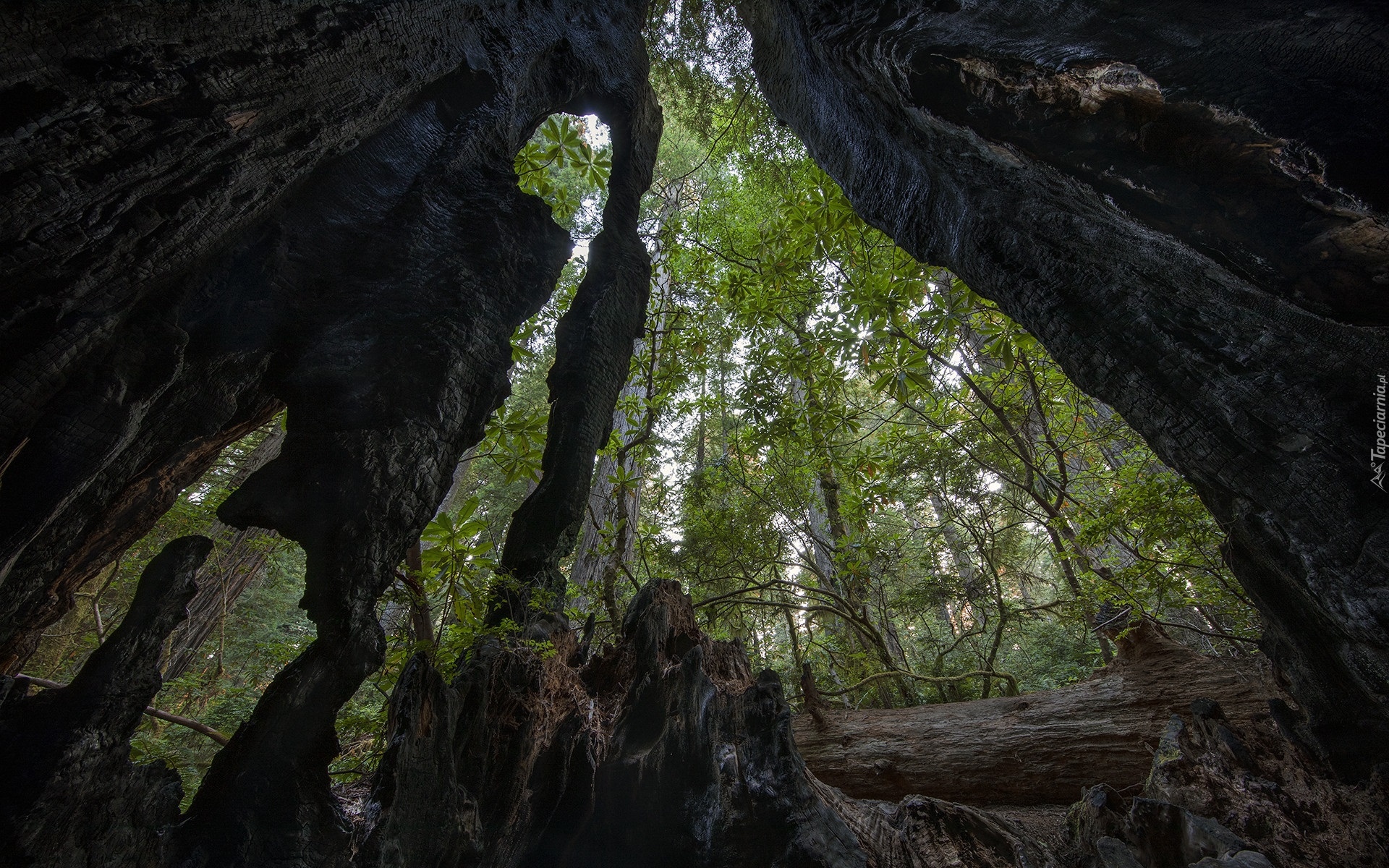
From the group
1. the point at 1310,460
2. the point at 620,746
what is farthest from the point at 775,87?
the point at 620,746

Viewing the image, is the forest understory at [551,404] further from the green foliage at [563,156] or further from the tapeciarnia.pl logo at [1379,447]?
the green foliage at [563,156]

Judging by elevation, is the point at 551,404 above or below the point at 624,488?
below

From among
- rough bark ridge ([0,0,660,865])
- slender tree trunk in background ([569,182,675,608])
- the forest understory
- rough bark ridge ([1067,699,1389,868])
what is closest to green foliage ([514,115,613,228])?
the forest understory

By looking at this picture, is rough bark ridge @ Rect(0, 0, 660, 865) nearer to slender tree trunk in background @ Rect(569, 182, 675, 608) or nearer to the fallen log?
slender tree trunk in background @ Rect(569, 182, 675, 608)

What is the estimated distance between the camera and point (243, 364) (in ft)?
4.52

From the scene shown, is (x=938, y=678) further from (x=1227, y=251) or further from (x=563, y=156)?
(x=563, y=156)

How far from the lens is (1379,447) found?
1.02 m

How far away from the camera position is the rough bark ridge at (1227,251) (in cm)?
110

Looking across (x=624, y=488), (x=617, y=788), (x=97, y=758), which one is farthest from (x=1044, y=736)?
(x=97, y=758)

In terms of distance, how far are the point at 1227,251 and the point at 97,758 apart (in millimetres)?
2712

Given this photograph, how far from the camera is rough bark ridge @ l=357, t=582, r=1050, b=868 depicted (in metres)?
1.19

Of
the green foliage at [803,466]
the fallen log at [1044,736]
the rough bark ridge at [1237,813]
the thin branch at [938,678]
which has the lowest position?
the rough bark ridge at [1237,813]

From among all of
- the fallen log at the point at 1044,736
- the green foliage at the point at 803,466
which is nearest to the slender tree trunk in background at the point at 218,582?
the green foliage at the point at 803,466

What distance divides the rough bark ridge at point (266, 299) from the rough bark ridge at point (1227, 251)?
1695 mm
